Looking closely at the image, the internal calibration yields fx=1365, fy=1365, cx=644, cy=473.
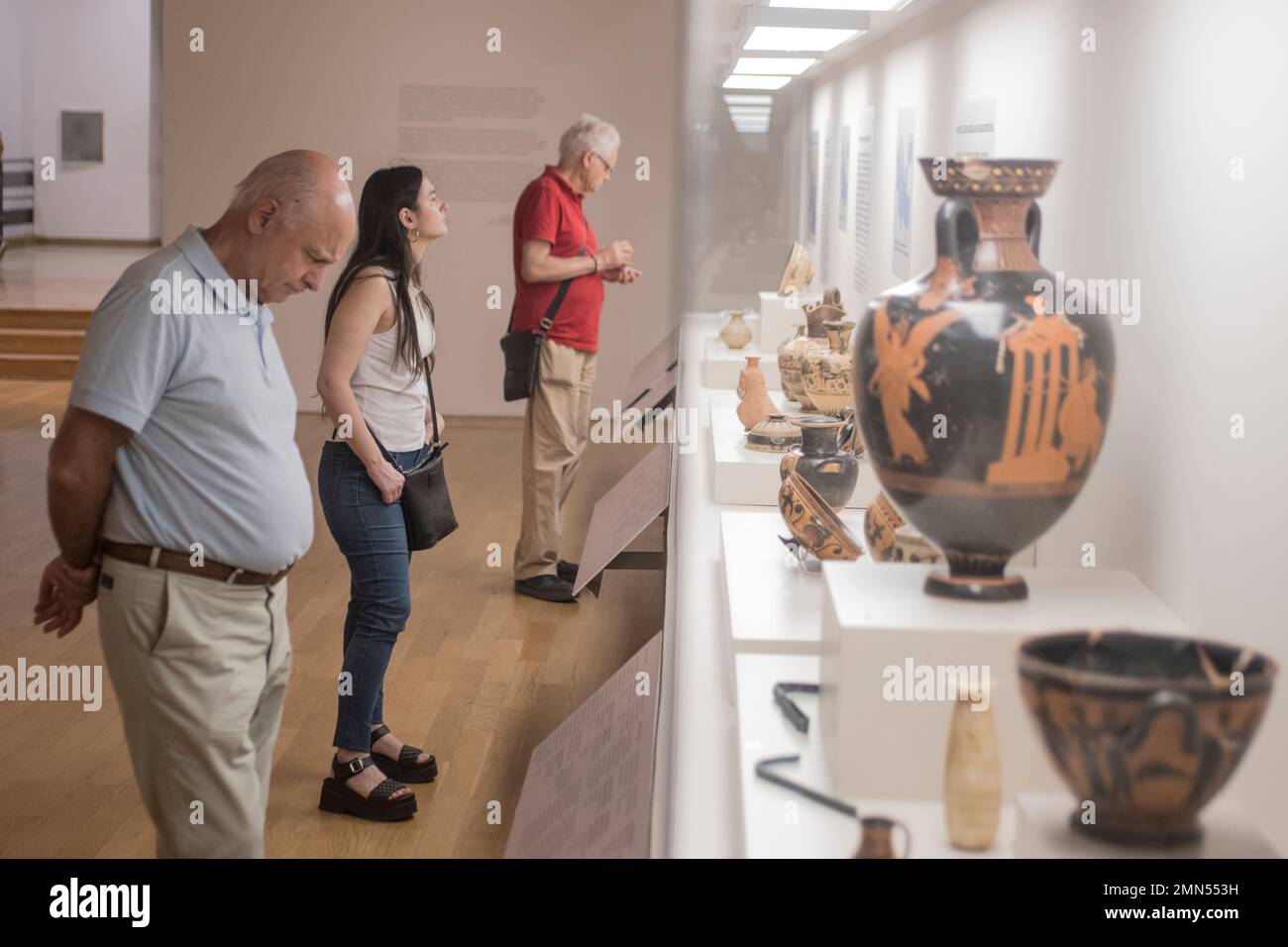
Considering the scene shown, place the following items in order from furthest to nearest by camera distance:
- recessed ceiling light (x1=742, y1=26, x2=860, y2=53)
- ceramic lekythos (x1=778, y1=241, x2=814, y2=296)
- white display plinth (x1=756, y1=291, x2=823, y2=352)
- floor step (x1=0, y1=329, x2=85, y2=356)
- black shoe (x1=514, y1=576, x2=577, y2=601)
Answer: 1. floor step (x1=0, y1=329, x2=85, y2=356)
2. black shoe (x1=514, y1=576, x2=577, y2=601)
3. white display plinth (x1=756, y1=291, x2=823, y2=352)
4. ceramic lekythos (x1=778, y1=241, x2=814, y2=296)
5. recessed ceiling light (x1=742, y1=26, x2=860, y2=53)

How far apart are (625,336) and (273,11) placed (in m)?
3.21

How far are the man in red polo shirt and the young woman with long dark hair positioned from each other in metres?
1.77

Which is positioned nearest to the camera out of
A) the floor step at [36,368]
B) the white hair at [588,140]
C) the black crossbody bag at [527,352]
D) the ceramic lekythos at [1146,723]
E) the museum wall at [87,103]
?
the ceramic lekythos at [1146,723]

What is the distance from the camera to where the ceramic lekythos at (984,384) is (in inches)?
49.6

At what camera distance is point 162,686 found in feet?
6.94

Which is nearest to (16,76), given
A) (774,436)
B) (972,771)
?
(774,436)

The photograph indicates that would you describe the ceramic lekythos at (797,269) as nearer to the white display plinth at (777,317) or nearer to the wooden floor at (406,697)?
the white display plinth at (777,317)

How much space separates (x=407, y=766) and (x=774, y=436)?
52.0 inches

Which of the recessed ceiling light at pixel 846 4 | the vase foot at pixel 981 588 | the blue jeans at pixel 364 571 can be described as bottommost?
the blue jeans at pixel 364 571

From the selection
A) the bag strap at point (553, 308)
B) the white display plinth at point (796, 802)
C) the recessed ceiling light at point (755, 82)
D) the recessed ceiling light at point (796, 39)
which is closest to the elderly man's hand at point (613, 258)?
the bag strap at point (553, 308)

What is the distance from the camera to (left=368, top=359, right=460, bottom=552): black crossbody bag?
3.24 metres

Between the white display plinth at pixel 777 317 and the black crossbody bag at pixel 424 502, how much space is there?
4.93ft

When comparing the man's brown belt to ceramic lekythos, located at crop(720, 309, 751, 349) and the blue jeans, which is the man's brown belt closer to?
the blue jeans

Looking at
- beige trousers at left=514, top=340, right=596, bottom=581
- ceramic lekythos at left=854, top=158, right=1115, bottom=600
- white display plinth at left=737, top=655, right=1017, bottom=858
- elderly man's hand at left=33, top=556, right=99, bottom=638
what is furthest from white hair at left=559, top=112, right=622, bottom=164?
ceramic lekythos at left=854, top=158, right=1115, bottom=600
